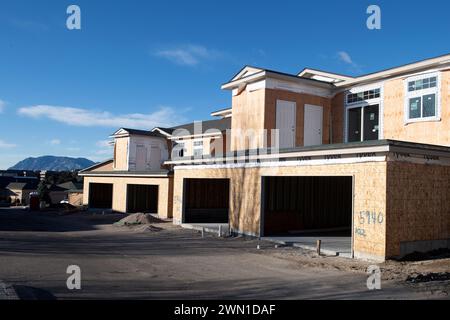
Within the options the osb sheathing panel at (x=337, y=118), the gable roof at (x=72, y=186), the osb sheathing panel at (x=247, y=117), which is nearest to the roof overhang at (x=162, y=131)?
the osb sheathing panel at (x=247, y=117)

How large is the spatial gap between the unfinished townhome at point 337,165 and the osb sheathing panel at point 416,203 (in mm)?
34

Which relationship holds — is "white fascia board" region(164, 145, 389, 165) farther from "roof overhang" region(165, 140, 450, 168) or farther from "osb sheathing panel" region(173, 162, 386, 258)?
"osb sheathing panel" region(173, 162, 386, 258)

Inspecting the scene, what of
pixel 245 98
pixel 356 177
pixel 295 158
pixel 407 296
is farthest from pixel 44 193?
pixel 407 296

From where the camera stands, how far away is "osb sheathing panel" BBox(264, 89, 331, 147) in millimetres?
22938

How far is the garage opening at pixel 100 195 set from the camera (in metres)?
38.7

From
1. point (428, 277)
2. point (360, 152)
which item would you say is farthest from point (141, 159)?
point (428, 277)

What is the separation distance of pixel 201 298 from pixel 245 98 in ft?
55.9

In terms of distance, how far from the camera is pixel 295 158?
17.0 metres

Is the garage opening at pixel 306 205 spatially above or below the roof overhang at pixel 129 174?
below

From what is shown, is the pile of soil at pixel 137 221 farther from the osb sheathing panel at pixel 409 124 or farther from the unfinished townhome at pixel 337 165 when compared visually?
the osb sheathing panel at pixel 409 124

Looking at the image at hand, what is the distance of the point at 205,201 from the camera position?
2694 centimetres

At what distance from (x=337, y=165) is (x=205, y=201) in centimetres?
1320

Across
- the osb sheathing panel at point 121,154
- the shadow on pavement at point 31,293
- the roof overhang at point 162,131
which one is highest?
the roof overhang at point 162,131
